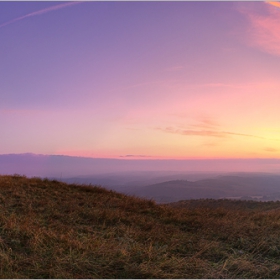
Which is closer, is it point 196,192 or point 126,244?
point 126,244

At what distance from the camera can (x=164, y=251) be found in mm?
5867

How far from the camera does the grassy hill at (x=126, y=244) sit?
480 centimetres

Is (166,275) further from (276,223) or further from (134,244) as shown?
(276,223)

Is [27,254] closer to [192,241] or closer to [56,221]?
[56,221]

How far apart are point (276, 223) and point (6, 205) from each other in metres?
8.53

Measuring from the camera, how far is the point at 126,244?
19.6 feet

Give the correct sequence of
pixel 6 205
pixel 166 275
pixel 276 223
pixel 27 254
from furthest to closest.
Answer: pixel 6 205 → pixel 276 223 → pixel 27 254 → pixel 166 275

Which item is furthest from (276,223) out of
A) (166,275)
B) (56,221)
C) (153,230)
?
(56,221)

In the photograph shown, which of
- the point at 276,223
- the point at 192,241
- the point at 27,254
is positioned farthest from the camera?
the point at 276,223

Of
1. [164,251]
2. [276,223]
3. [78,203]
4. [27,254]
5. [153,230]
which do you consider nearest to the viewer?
[27,254]

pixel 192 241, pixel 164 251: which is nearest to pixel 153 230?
pixel 192 241

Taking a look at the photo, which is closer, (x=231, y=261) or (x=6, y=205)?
(x=231, y=261)

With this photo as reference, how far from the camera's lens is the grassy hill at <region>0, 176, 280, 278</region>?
4.80 meters

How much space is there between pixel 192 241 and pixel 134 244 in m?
1.57
